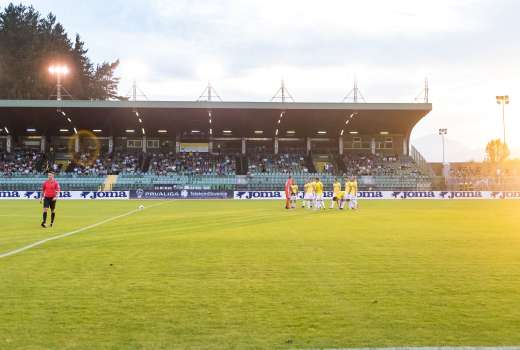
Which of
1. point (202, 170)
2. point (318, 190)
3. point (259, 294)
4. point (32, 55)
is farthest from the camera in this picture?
point (32, 55)

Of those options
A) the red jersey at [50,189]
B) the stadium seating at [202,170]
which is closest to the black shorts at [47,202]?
the red jersey at [50,189]

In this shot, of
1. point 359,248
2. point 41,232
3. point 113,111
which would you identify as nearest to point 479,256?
point 359,248

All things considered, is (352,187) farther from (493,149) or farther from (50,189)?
(493,149)

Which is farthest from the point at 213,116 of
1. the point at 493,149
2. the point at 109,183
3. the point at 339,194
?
the point at 493,149

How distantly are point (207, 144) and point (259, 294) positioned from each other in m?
55.1

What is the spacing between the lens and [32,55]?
71.8m

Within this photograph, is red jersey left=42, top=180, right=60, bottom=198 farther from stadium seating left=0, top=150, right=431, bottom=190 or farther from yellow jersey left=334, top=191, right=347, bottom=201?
stadium seating left=0, top=150, right=431, bottom=190

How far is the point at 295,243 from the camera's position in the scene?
12234mm

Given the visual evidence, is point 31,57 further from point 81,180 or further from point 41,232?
point 41,232

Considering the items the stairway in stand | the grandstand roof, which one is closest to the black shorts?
the stairway in stand

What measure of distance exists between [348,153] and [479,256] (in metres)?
52.2

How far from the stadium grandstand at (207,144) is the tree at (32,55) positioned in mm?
15114

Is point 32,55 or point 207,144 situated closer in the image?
point 207,144

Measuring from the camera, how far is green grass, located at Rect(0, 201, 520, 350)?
495 cm
